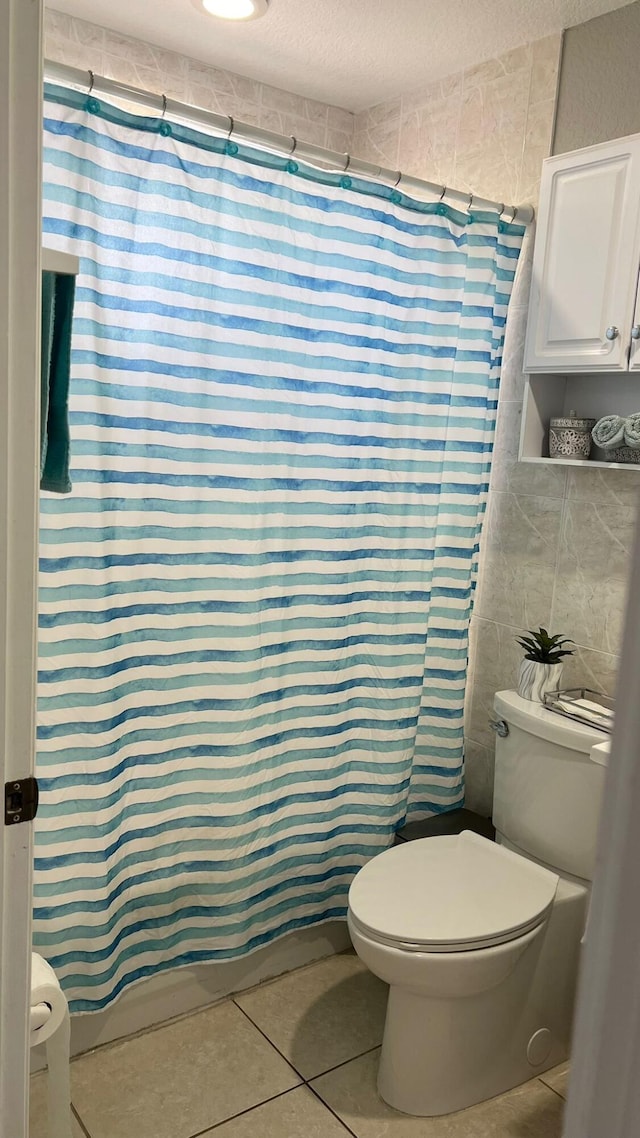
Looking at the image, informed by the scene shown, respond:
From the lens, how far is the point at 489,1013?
184 centimetres

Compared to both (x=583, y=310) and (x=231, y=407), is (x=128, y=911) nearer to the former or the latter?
(x=231, y=407)

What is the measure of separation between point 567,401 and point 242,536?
0.97 meters

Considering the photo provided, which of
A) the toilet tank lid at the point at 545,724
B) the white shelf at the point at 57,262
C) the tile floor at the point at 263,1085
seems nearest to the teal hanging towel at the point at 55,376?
the white shelf at the point at 57,262

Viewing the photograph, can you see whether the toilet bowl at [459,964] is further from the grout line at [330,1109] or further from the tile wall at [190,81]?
the tile wall at [190,81]

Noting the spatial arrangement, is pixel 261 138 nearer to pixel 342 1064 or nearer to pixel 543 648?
pixel 543 648

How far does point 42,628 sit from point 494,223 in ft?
4.94

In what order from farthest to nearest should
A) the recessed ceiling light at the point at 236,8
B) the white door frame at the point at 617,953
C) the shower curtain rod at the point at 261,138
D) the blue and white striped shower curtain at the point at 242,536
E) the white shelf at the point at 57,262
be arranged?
the recessed ceiling light at the point at 236,8 < the blue and white striped shower curtain at the point at 242,536 < the shower curtain rod at the point at 261,138 < the white shelf at the point at 57,262 < the white door frame at the point at 617,953

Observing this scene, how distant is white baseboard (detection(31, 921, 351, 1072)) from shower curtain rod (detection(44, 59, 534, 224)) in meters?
1.89

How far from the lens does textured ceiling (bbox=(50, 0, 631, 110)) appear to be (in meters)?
2.08

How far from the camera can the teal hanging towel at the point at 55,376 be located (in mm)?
1115

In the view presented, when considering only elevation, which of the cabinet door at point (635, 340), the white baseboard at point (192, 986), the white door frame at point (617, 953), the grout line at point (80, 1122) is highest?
the cabinet door at point (635, 340)

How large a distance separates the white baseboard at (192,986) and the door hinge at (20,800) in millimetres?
1111

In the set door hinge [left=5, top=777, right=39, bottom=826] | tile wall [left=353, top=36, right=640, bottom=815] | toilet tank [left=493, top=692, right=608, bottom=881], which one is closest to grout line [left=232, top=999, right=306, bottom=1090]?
toilet tank [left=493, top=692, right=608, bottom=881]

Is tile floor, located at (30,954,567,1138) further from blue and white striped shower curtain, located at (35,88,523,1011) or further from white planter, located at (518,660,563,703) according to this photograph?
white planter, located at (518,660,563,703)
